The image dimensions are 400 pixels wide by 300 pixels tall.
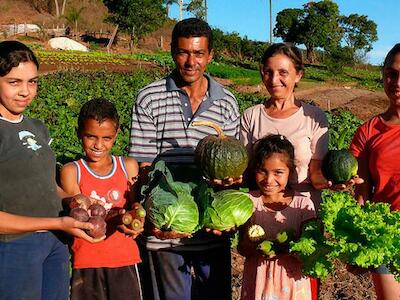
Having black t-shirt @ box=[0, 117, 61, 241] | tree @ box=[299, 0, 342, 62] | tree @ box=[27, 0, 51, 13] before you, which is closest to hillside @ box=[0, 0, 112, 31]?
tree @ box=[27, 0, 51, 13]

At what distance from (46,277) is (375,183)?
2.46 meters

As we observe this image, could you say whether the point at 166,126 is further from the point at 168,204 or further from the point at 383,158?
the point at 383,158

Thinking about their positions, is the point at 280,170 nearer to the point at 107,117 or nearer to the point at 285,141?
the point at 285,141

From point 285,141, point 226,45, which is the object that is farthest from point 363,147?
point 226,45

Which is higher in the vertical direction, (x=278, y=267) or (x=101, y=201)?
(x=101, y=201)

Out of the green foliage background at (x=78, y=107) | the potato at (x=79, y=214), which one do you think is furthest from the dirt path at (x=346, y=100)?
the potato at (x=79, y=214)

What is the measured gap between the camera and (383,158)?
3.69 metres

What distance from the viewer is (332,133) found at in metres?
14.0

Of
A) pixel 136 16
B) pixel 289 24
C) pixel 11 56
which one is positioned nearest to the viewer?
pixel 11 56

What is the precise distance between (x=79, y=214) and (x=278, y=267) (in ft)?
4.82

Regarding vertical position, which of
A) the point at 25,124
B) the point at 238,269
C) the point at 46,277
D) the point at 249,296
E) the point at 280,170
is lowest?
the point at 238,269

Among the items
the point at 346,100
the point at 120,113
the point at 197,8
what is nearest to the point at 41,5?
the point at 197,8

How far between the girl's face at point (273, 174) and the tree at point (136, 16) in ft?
166

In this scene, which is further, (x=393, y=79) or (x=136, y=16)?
(x=136, y=16)
